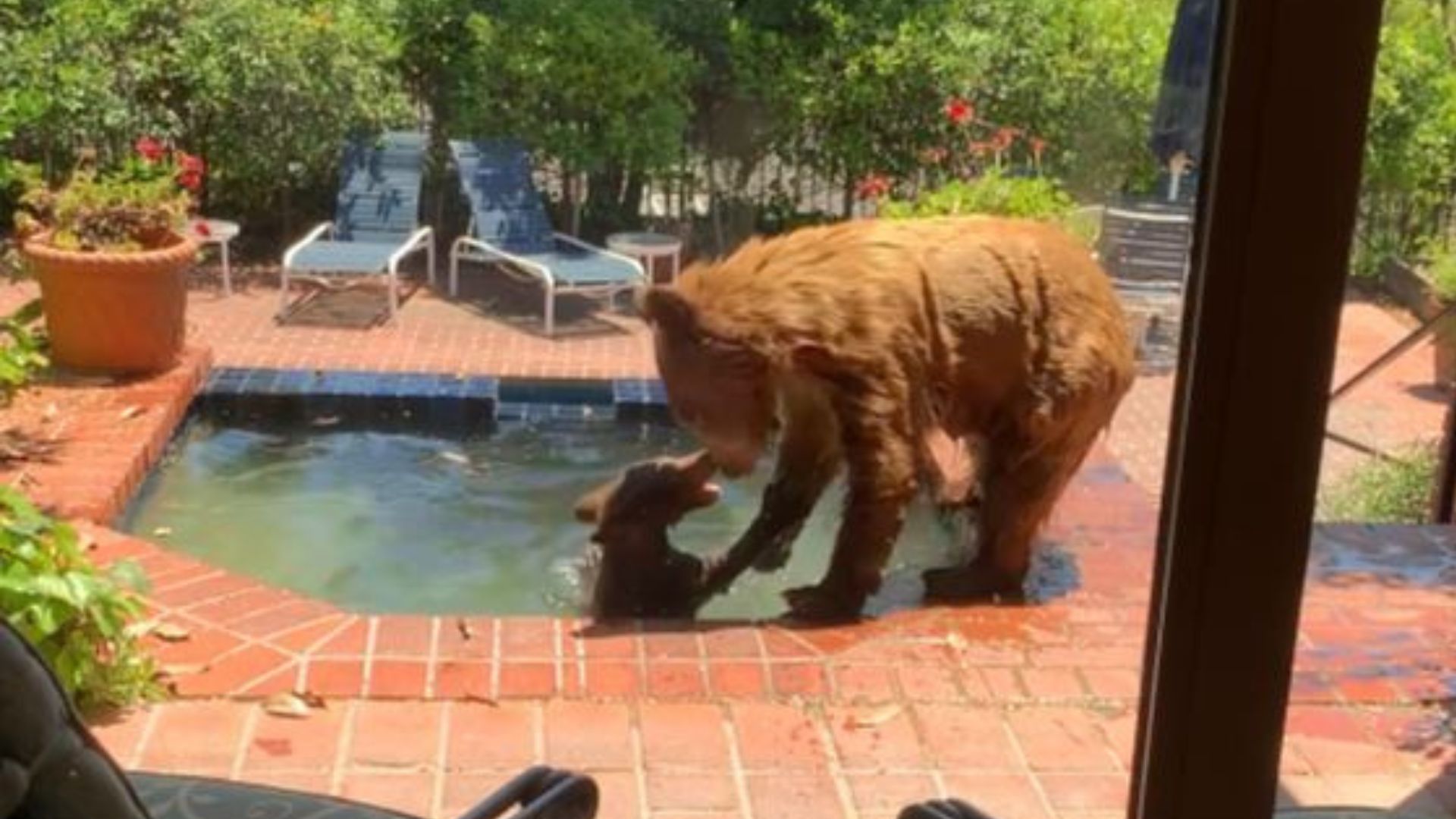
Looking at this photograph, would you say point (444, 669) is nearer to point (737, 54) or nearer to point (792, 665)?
point (792, 665)

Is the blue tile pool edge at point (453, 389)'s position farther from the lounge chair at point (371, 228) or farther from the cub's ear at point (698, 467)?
the cub's ear at point (698, 467)

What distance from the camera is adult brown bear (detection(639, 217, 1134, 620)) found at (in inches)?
126

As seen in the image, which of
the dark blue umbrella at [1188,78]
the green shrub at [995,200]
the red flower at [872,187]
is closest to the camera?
the dark blue umbrella at [1188,78]

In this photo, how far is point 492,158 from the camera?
6219 mm

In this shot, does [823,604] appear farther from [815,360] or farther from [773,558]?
[815,360]

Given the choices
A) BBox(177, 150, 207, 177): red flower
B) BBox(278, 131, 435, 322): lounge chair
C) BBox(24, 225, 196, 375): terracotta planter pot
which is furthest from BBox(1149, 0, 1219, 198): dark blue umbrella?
BBox(177, 150, 207, 177): red flower

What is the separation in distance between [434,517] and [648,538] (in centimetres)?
71

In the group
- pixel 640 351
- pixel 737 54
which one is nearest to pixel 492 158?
pixel 737 54

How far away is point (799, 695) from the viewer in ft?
8.80

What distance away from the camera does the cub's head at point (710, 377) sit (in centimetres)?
320

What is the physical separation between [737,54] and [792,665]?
403cm

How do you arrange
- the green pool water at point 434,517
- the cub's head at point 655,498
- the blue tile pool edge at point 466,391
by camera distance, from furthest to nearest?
the blue tile pool edge at point 466,391, the cub's head at point 655,498, the green pool water at point 434,517

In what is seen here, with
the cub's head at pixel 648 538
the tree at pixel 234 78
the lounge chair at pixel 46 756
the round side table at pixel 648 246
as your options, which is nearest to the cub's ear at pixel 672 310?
the cub's head at pixel 648 538

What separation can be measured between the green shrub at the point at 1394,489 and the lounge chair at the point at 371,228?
319 cm
